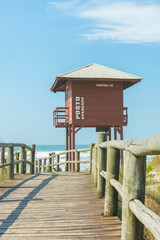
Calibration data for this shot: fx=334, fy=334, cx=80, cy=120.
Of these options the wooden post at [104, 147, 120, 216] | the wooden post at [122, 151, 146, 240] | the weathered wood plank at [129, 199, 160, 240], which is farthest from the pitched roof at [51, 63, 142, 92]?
the weathered wood plank at [129, 199, 160, 240]

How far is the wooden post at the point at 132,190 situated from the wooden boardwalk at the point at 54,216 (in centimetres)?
63

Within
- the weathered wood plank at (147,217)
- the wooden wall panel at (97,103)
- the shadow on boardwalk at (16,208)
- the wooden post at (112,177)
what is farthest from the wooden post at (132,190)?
the wooden wall panel at (97,103)

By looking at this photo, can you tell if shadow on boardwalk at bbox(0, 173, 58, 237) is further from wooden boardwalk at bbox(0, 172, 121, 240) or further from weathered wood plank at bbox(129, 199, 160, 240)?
weathered wood plank at bbox(129, 199, 160, 240)

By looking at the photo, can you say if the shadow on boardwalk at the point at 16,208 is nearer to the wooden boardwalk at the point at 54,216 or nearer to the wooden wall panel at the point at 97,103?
the wooden boardwalk at the point at 54,216

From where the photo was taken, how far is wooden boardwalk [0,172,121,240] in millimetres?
4438

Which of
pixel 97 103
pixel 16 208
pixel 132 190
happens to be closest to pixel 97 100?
pixel 97 103

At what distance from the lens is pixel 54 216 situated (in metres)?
5.47

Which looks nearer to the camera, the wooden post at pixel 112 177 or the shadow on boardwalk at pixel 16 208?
the shadow on boardwalk at pixel 16 208

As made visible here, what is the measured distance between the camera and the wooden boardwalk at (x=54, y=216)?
4438mm

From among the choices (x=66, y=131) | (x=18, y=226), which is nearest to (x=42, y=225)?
(x=18, y=226)

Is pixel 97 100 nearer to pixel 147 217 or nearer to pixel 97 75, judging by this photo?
pixel 97 75

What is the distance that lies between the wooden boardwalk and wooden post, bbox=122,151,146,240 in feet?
2.08

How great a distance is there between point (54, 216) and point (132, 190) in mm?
2399

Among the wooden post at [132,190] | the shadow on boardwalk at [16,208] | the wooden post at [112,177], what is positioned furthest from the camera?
the wooden post at [112,177]
